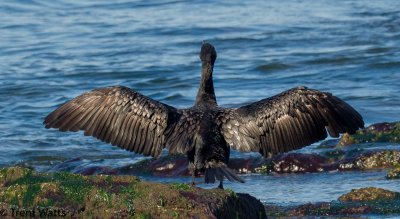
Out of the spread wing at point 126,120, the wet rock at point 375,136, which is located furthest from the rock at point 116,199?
the wet rock at point 375,136

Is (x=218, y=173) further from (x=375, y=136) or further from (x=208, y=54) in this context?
(x=375, y=136)

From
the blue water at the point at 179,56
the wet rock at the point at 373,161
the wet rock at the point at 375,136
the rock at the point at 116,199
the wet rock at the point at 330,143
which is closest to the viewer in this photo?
the rock at the point at 116,199

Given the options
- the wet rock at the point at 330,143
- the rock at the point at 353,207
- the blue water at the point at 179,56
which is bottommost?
the rock at the point at 353,207

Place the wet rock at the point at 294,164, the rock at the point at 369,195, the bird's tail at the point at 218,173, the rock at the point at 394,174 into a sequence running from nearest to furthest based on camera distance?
1. the bird's tail at the point at 218,173
2. the rock at the point at 369,195
3. the rock at the point at 394,174
4. the wet rock at the point at 294,164

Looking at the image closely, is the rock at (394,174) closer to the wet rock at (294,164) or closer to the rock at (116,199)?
the wet rock at (294,164)

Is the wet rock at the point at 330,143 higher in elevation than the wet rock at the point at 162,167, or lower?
higher

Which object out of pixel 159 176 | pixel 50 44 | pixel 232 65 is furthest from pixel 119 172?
pixel 50 44

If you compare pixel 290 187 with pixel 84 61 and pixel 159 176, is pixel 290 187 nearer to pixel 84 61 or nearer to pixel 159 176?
pixel 159 176

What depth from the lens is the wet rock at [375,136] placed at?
44.9 feet

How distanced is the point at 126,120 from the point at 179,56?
13653 millimetres

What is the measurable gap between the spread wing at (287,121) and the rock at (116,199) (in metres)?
1.21

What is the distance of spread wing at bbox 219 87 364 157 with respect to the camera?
972 centimetres

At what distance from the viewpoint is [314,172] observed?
12.5 metres

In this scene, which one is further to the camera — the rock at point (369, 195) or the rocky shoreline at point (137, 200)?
the rock at point (369, 195)
